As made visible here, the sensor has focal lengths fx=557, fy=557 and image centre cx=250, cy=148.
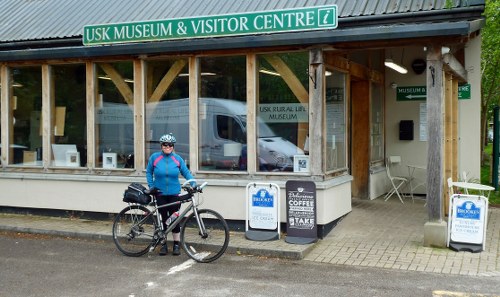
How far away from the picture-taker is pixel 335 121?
9.76 meters

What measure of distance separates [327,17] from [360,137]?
14.3 ft

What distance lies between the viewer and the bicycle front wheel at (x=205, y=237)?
7527 mm

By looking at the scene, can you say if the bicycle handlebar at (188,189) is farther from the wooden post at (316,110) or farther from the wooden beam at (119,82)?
the wooden beam at (119,82)

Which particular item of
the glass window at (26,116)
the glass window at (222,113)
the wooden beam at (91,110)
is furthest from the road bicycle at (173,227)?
the glass window at (26,116)

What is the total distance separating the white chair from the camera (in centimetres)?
1207

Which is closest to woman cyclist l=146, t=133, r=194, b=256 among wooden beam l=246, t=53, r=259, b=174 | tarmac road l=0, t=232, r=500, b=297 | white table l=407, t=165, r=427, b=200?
tarmac road l=0, t=232, r=500, b=297

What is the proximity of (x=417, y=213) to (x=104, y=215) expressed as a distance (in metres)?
5.85

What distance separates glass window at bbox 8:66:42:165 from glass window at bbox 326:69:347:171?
5.59 m

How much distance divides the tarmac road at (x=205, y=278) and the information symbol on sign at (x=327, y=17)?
3.43 metres

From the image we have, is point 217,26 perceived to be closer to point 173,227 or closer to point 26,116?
point 173,227

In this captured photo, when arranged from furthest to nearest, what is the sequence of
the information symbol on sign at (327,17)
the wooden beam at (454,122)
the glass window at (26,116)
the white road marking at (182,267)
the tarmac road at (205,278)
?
the glass window at (26,116), the wooden beam at (454,122), the information symbol on sign at (327,17), the white road marking at (182,267), the tarmac road at (205,278)

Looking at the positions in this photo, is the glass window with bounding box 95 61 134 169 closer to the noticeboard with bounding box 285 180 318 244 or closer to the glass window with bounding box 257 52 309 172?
the glass window with bounding box 257 52 309 172

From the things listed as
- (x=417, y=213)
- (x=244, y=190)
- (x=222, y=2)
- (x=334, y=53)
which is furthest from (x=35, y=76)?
(x=417, y=213)

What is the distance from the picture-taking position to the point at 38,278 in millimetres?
6793
